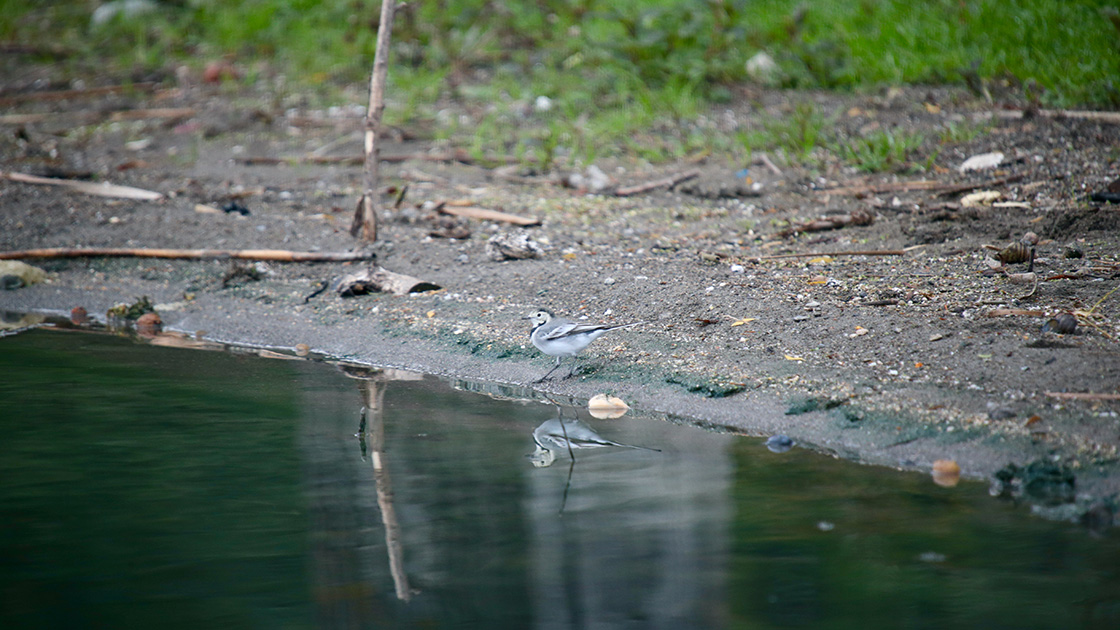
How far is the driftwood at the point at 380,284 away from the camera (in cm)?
575

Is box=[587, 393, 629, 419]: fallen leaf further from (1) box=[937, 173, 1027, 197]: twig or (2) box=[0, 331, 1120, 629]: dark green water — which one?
(1) box=[937, 173, 1027, 197]: twig

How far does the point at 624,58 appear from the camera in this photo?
9969 mm

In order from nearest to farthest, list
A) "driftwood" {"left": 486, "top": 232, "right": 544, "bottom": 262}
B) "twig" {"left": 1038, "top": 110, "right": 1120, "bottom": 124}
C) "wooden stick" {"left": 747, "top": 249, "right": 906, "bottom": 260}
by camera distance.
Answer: "wooden stick" {"left": 747, "top": 249, "right": 906, "bottom": 260}
"driftwood" {"left": 486, "top": 232, "right": 544, "bottom": 262}
"twig" {"left": 1038, "top": 110, "right": 1120, "bottom": 124}

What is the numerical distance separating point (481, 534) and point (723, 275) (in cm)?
276

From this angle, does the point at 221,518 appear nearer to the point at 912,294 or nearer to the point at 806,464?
the point at 806,464

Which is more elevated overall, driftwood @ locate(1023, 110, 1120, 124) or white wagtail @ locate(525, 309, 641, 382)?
driftwood @ locate(1023, 110, 1120, 124)

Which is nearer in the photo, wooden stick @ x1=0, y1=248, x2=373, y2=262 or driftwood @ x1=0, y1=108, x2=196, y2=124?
wooden stick @ x1=0, y1=248, x2=373, y2=262

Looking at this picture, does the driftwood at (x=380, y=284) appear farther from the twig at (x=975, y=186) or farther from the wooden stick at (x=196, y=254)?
the twig at (x=975, y=186)

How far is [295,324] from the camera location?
560 centimetres

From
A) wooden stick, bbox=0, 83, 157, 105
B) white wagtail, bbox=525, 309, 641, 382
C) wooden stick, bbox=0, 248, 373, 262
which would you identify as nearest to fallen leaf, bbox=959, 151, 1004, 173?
white wagtail, bbox=525, 309, 641, 382

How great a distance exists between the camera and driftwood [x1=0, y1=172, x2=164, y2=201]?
7676 mm

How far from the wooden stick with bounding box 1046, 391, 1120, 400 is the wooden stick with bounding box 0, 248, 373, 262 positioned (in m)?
4.18

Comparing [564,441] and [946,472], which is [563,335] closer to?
[564,441]

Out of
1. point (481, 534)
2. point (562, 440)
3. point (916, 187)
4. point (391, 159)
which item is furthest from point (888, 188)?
point (481, 534)
